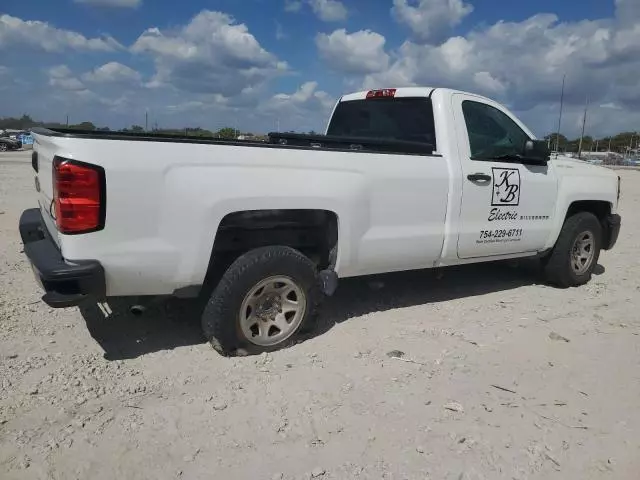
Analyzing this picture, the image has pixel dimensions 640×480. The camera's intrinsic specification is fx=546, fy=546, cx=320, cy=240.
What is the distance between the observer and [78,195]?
2.97m

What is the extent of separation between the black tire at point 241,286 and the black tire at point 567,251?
3143 millimetres

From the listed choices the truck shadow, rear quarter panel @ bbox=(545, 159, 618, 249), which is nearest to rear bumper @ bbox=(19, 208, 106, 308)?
the truck shadow

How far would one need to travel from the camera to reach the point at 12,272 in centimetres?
538

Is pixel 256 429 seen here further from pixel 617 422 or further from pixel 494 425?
pixel 617 422

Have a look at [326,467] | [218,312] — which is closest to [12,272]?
[218,312]

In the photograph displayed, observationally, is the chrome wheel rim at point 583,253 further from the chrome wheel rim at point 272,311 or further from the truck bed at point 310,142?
the chrome wheel rim at point 272,311

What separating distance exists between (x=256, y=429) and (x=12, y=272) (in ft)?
12.2

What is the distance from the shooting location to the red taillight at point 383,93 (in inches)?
203

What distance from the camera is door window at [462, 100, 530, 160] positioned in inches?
189

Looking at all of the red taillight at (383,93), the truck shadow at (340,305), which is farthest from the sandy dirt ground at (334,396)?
the red taillight at (383,93)

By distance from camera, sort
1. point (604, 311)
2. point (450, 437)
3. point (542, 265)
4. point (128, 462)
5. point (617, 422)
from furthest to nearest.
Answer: point (542, 265)
point (604, 311)
point (617, 422)
point (450, 437)
point (128, 462)

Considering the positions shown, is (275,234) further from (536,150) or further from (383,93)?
(536,150)

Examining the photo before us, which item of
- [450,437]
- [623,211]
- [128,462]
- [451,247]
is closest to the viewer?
[128,462]

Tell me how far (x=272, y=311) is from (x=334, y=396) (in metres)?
0.82
